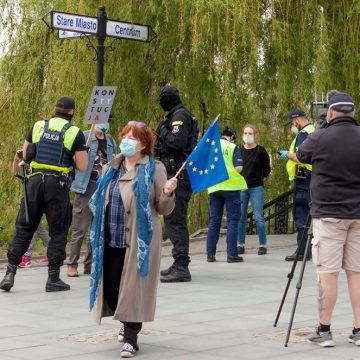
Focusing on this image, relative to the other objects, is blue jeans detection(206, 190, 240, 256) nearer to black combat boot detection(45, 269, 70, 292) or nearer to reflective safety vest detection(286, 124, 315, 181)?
reflective safety vest detection(286, 124, 315, 181)

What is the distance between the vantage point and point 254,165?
14797 mm

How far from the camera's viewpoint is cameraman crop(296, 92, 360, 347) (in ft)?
25.6

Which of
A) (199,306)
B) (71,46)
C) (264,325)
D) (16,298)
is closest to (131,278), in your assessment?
(264,325)

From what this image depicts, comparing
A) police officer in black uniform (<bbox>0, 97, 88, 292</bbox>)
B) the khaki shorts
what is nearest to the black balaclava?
police officer in black uniform (<bbox>0, 97, 88, 292</bbox>)

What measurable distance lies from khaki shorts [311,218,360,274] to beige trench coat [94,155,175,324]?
Answer: 3.81 ft

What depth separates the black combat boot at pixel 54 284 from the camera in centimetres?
1091

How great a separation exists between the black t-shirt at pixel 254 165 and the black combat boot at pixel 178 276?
11.1 ft

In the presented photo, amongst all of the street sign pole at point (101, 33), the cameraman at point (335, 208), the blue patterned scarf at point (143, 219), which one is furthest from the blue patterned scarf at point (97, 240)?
the street sign pole at point (101, 33)

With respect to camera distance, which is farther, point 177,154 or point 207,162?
point 177,154

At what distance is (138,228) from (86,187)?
466cm

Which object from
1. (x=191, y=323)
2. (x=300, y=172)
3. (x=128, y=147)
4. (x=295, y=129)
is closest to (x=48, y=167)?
(x=191, y=323)

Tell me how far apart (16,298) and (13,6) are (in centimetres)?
966

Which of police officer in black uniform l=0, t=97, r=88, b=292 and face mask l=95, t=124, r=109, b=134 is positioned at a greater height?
face mask l=95, t=124, r=109, b=134

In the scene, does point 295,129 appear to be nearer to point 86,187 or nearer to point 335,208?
point 86,187
